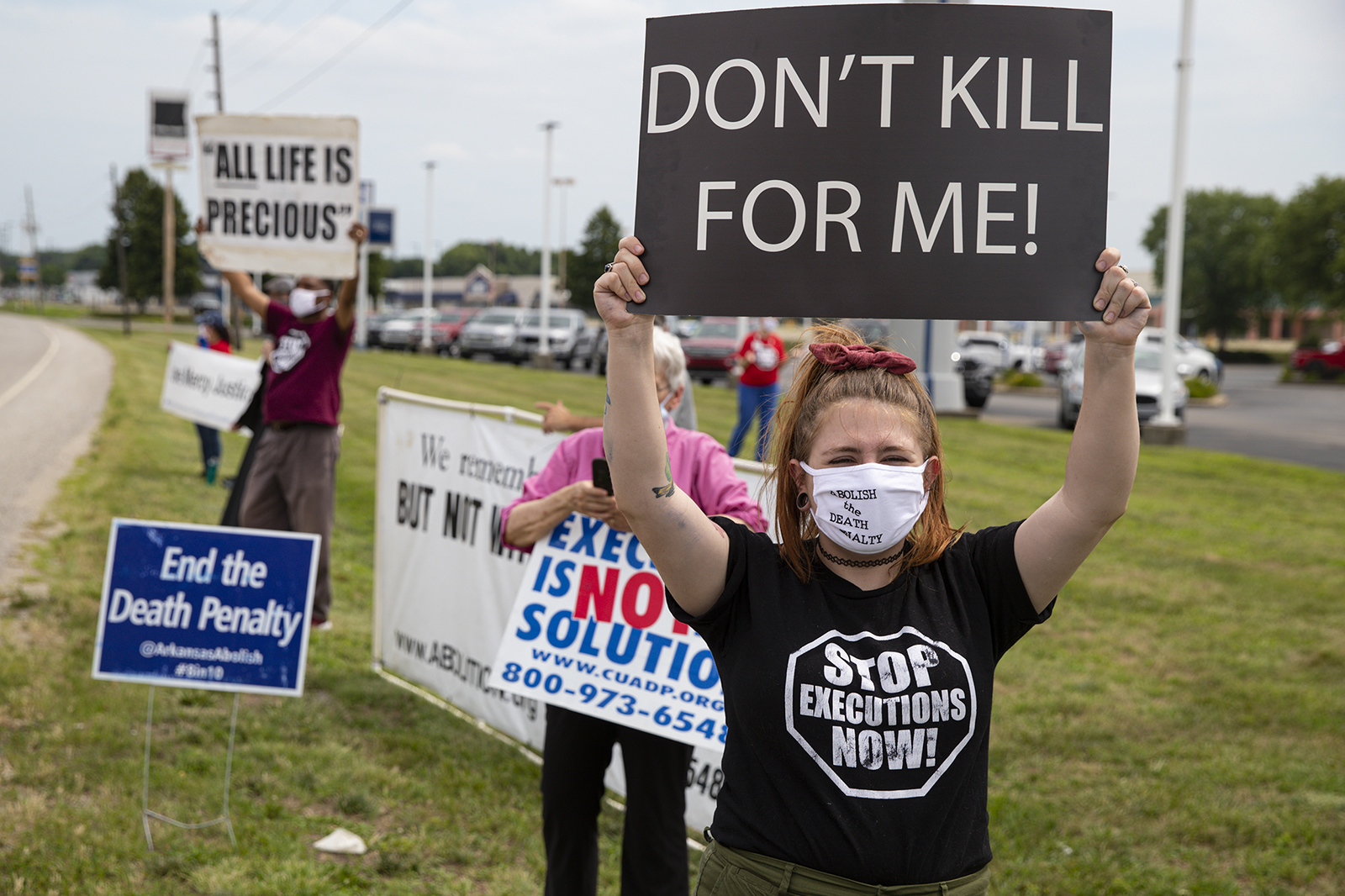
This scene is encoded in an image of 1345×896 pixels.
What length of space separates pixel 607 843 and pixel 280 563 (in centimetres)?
163

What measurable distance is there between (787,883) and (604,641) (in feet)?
6.38

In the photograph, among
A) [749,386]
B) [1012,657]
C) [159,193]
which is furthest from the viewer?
[159,193]

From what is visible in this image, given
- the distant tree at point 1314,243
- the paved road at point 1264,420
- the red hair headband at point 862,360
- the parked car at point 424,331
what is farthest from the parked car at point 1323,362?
the red hair headband at point 862,360

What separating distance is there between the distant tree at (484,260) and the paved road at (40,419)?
89744mm

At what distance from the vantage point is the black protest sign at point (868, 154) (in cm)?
204

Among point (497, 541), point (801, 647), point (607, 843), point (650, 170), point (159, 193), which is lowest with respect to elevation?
point (607, 843)

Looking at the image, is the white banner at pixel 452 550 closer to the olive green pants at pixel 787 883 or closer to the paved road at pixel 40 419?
the olive green pants at pixel 787 883

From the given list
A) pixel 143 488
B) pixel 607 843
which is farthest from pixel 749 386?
pixel 607 843

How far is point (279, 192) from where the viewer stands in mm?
6008

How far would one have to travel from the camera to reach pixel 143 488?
36.8ft

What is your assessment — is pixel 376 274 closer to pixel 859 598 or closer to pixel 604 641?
pixel 604 641

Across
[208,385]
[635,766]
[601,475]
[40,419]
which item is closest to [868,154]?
[601,475]

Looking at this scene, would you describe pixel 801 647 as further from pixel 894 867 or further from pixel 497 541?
pixel 497 541

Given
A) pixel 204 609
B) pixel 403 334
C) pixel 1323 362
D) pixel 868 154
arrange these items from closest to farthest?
pixel 868 154
pixel 204 609
pixel 403 334
pixel 1323 362
